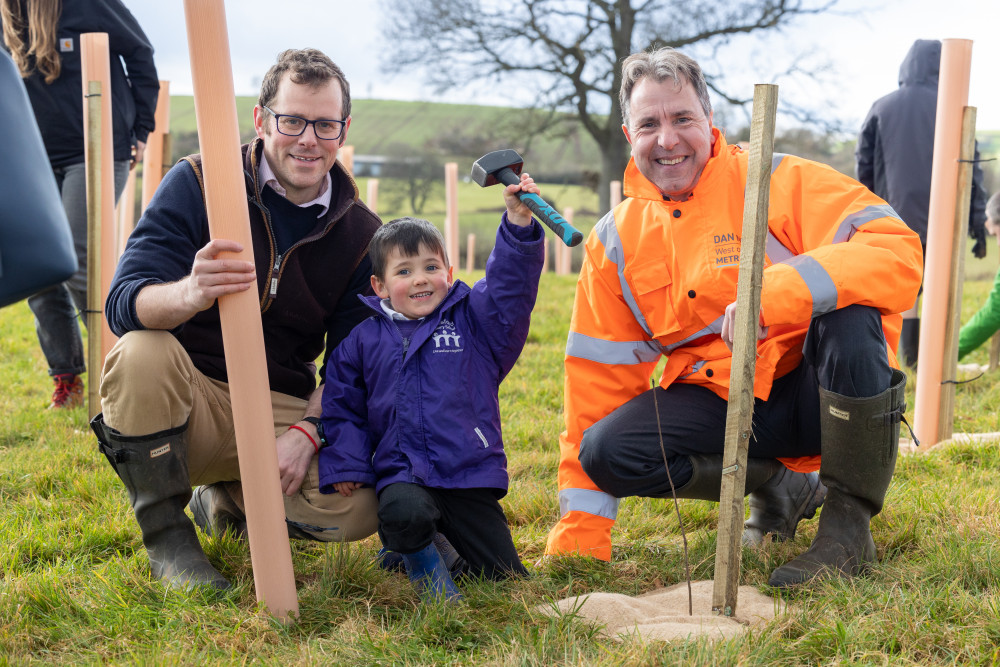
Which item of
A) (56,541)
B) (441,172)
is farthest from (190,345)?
(441,172)

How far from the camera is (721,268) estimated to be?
2680 millimetres

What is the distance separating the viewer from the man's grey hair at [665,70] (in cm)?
275

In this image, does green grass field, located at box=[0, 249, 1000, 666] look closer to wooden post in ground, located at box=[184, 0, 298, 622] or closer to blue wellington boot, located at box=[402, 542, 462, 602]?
blue wellington boot, located at box=[402, 542, 462, 602]

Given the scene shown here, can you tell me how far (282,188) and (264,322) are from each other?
439 mm

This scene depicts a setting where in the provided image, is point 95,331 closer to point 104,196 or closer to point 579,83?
point 104,196

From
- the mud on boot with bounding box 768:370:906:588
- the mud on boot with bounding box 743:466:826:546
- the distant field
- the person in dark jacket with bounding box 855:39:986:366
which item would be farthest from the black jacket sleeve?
the distant field

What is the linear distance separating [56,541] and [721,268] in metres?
2.31

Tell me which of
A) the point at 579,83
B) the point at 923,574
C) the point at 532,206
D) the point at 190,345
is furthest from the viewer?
the point at 579,83

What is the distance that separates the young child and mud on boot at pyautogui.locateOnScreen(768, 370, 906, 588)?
0.87 meters

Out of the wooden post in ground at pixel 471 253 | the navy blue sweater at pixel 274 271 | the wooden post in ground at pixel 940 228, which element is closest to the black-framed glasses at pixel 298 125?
the navy blue sweater at pixel 274 271

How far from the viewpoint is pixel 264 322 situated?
2.88m

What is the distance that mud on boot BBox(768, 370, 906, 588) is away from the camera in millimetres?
2449

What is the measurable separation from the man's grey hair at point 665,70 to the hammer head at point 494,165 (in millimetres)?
563

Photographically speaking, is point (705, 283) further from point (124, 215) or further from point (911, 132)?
point (124, 215)
